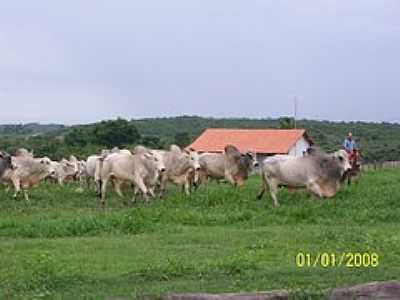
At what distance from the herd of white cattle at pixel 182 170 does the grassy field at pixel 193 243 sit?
620 mm

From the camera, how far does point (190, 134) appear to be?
261 feet

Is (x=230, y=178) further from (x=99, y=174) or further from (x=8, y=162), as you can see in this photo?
(x=8, y=162)

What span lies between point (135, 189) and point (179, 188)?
12.7 ft

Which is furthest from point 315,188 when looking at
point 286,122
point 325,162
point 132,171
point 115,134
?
point 286,122

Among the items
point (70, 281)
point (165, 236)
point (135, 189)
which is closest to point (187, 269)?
point (70, 281)

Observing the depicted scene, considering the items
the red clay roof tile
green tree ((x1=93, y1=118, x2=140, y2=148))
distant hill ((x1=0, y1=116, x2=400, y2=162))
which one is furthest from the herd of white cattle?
green tree ((x1=93, y1=118, x2=140, y2=148))

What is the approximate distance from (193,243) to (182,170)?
38.0 ft

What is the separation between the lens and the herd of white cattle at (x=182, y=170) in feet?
71.3

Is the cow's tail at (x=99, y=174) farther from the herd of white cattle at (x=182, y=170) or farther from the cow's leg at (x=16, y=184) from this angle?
the cow's leg at (x=16, y=184)

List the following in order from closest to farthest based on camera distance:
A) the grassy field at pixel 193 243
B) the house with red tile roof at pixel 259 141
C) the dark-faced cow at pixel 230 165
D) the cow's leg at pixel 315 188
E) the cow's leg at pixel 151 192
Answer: the grassy field at pixel 193 243
the cow's leg at pixel 315 188
the cow's leg at pixel 151 192
the dark-faced cow at pixel 230 165
the house with red tile roof at pixel 259 141

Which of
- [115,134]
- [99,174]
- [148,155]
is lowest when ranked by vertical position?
[99,174]

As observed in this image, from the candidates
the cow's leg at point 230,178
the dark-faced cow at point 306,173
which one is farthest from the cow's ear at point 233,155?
the dark-faced cow at point 306,173

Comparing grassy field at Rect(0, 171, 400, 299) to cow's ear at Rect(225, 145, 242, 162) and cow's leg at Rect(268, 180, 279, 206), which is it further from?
cow's ear at Rect(225, 145, 242, 162)

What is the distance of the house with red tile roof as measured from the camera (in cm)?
5153
